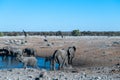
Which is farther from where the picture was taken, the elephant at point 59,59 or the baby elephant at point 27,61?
the elephant at point 59,59

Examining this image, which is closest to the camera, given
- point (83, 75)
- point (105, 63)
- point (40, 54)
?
point (83, 75)

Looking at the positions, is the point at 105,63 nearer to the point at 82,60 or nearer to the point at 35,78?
the point at 82,60

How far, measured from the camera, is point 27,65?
3011 cm

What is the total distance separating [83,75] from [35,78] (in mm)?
3004

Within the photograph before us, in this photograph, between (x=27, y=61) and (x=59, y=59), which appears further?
(x=59, y=59)

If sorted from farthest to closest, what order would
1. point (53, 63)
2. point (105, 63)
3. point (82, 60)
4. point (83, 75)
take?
point (82, 60) → point (105, 63) → point (53, 63) → point (83, 75)

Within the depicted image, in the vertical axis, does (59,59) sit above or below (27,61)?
above

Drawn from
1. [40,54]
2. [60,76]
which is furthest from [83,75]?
[40,54]

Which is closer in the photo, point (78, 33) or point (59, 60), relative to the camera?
point (59, 60)

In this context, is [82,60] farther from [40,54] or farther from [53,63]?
[40,54]

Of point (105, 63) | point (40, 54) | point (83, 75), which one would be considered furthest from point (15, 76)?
point (40, 54)

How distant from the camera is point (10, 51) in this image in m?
42.1

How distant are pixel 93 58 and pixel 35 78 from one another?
53.4ft

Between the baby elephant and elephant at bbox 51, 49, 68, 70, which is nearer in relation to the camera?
the baby elephant
